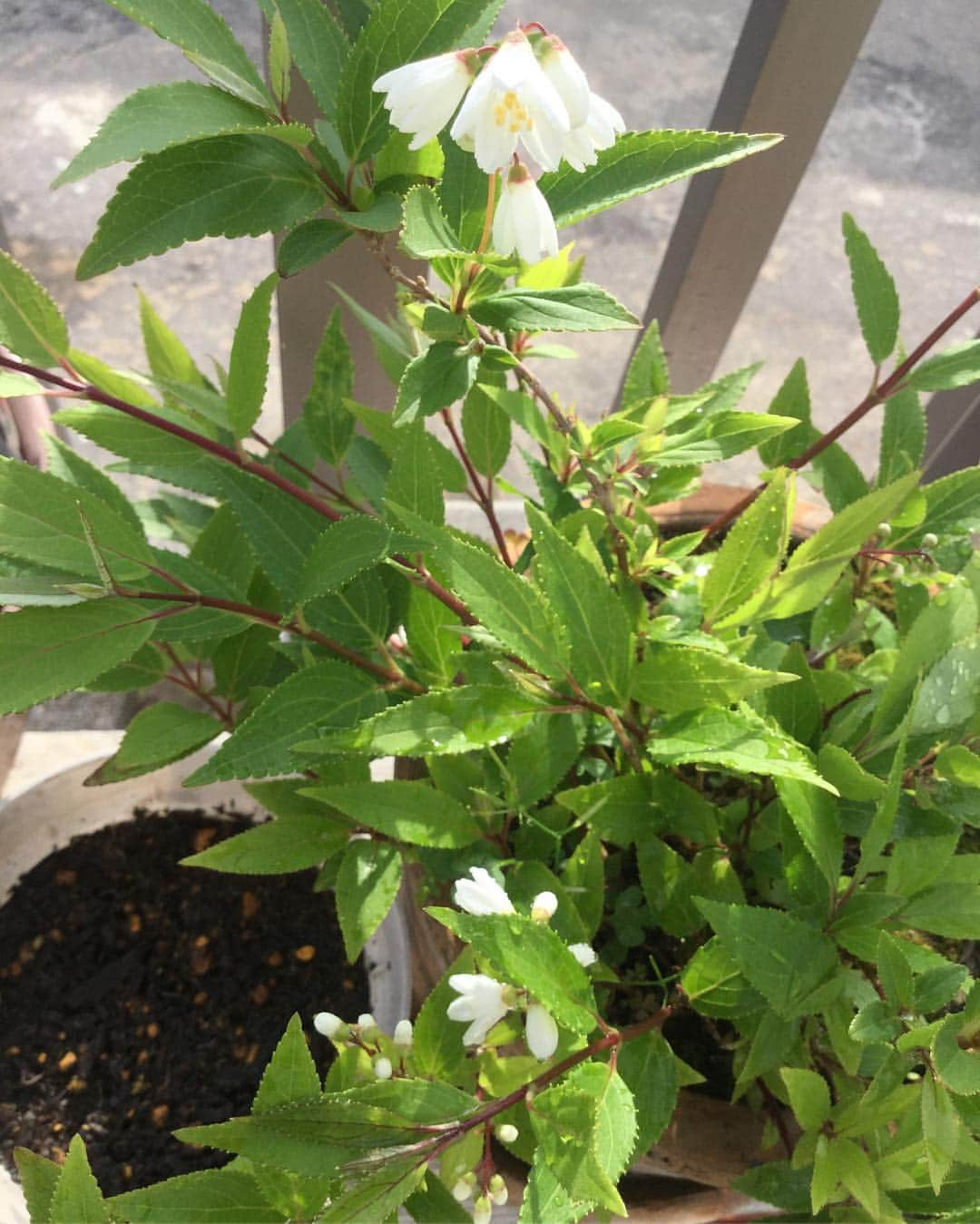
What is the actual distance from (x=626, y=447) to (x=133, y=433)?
0.86ft

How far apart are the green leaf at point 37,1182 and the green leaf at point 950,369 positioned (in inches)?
23.1

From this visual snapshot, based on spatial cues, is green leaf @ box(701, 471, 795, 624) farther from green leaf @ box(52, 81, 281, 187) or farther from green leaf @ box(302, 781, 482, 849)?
green leaf @ box(52, 81, 281, 187)

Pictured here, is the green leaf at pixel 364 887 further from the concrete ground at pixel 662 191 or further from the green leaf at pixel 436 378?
the concrete ground at pixel 662 191

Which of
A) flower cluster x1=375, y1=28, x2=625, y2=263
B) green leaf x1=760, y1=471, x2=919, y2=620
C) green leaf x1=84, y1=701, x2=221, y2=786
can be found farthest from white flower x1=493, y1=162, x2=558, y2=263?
green leaf x1=84, y1=701, x2=221, y2=786

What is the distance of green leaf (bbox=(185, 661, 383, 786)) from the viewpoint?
1.56 ft

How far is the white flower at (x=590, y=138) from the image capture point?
1.19 ft

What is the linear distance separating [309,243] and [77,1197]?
385 mm

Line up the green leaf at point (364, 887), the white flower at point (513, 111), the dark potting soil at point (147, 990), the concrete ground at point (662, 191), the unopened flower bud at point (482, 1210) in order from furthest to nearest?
the concrete ground at point (662, 191)
the dark potting soil at point (147, 990)
the green leaf at point (364, 887)
the unopened flower bud at point (482, 1210)
the white flower at point (513, 111)

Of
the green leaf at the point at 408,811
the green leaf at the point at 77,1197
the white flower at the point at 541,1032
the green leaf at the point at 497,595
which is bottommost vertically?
the green leaf at the point at 77,1197

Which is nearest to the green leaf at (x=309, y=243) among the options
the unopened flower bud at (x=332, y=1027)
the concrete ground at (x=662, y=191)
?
the unopened flower bud at (x=332, y=1027)

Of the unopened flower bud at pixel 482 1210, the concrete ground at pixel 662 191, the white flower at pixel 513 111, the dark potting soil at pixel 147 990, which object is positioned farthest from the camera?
the concrete ground at pixel 662 191

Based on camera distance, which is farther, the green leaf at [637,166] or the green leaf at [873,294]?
the green leaf at [873,294]

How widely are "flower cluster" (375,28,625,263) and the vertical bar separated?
442 mm

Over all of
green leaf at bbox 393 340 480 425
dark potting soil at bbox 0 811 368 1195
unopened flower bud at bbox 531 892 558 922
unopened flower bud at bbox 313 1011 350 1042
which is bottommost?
dark potting soil at bbox 0 811 368 1195
